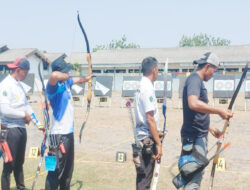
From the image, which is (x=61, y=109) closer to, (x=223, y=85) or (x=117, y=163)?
(x=117, y=163)

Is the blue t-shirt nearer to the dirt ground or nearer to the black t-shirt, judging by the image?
the black t-shirt

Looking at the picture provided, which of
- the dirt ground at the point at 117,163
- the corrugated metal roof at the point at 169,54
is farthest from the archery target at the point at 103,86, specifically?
the corrugated metal roof at the point at 169,54

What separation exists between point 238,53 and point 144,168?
49.8 meters

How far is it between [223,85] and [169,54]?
3438 centimetres

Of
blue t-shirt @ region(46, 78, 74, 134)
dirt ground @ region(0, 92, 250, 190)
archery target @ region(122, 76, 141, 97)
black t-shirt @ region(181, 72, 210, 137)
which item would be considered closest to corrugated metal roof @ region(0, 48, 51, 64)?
archery target @ region(122, 76, 141, 97)

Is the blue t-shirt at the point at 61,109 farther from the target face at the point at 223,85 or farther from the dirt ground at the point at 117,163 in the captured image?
the target face at the point at 223,85

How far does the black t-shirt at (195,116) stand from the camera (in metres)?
4.33

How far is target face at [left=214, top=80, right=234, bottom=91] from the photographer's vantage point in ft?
69.4

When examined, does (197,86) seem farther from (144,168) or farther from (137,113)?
(144,168)

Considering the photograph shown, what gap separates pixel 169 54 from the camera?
182ft

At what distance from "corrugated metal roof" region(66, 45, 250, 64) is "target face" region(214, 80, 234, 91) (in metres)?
29.2

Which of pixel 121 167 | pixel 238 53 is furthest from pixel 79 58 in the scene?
pixel 121 167

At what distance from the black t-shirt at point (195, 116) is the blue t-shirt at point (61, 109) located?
4.66ft

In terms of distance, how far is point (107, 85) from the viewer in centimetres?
2219
